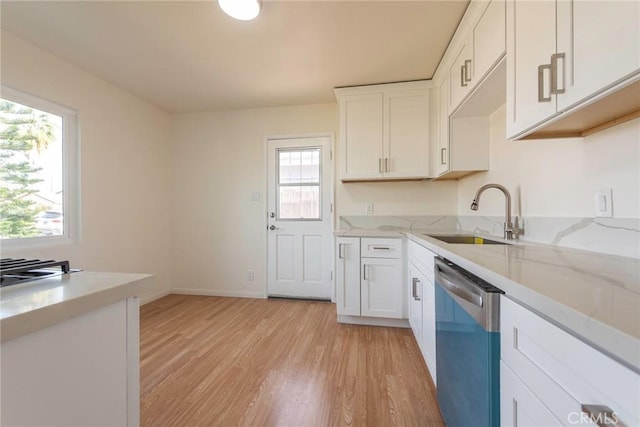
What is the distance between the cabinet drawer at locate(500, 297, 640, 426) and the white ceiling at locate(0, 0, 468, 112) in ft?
6.30

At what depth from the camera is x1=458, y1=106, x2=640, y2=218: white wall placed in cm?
100

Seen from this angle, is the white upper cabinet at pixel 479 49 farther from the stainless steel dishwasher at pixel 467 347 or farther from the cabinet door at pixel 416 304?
the cabinet door at pixel 416 304

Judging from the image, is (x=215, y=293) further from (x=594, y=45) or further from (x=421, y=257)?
(x=594, y=45)

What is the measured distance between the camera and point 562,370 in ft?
1.77

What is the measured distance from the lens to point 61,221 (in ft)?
7.65

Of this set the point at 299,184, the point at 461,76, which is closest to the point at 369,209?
the point at 299,184

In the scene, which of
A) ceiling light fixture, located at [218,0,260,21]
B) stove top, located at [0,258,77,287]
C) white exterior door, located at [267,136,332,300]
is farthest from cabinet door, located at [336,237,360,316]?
stove top, located at [0,258,77,287]

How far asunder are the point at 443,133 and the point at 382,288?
4.83 ft

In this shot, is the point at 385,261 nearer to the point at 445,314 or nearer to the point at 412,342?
the point at 412,342

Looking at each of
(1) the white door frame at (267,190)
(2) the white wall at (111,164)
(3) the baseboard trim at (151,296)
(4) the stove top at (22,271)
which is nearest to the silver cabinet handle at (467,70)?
(1) the white door frame at (267,190)

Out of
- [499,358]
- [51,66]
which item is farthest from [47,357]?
[51,66]

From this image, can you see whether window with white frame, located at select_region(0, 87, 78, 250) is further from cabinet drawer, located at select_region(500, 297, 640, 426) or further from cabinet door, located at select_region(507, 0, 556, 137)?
cabinet door, located at select_region(507, 0, 556, 137)

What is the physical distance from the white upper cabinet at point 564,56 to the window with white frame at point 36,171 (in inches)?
129

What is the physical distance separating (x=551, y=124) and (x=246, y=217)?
3056 mm
